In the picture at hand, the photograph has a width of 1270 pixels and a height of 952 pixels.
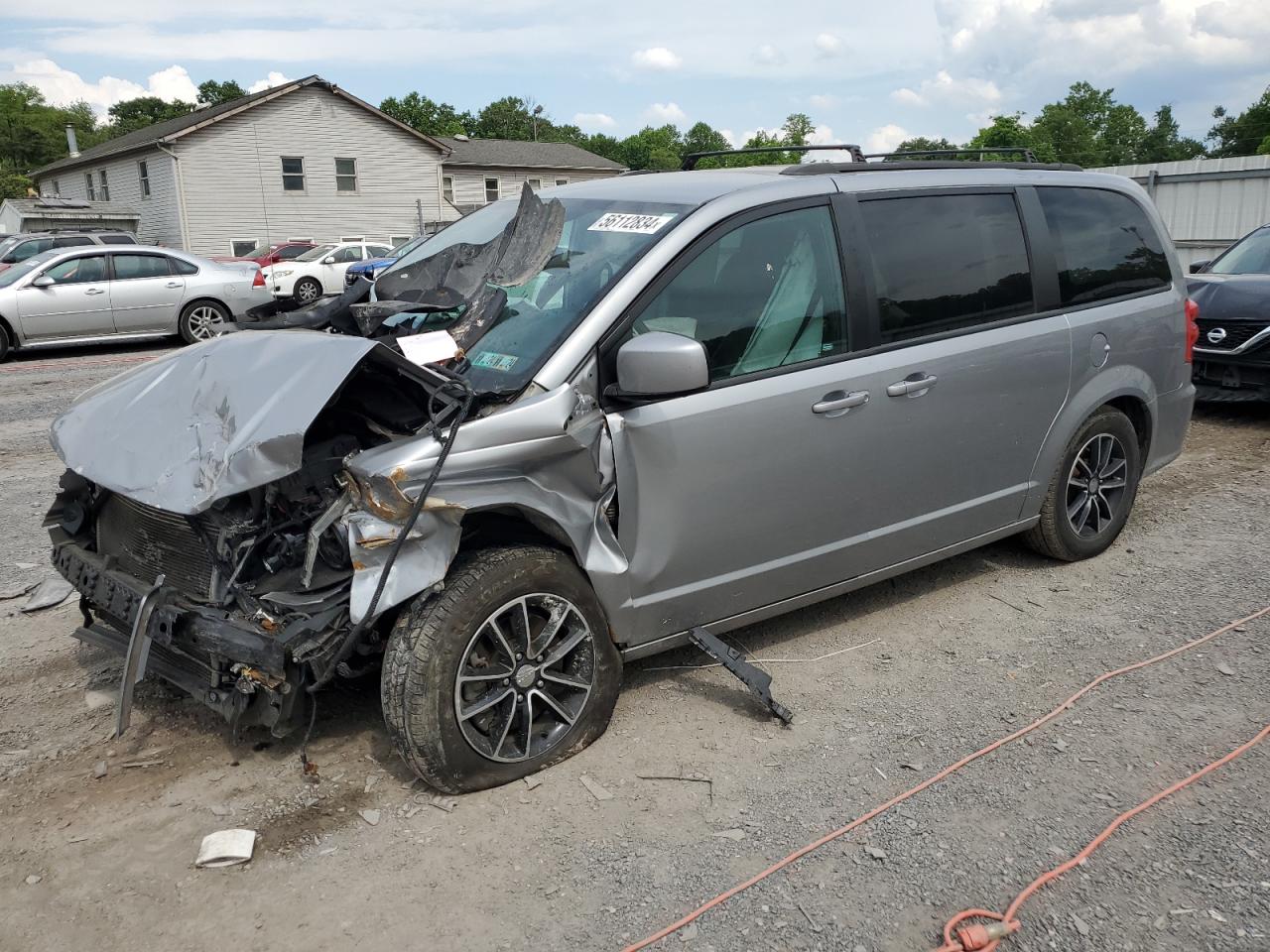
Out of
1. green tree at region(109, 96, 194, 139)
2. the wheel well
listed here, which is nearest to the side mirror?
the wheel well

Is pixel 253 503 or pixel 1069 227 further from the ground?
pixel 1069 227

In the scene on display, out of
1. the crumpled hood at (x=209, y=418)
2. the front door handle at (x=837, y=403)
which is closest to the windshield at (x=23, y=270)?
the crumpled hood at (x=209, y=418)

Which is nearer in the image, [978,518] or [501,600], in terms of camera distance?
[501,600]

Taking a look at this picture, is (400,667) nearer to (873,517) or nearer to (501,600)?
(501,600)

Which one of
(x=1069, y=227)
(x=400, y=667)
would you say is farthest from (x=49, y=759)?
(x=1069, y=227)

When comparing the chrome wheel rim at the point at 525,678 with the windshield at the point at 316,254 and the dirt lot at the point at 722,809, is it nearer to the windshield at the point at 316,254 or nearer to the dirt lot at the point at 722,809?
the dirt lot at the point at 722,809

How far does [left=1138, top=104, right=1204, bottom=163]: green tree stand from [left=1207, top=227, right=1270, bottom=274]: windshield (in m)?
96.8

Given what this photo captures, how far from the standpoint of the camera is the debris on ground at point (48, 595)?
5.05 meters

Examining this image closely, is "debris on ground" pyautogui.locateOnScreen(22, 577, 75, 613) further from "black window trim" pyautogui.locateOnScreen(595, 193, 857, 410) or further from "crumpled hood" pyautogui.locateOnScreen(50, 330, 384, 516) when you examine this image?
"black window trim" pyautogui.locateOnScreen(595, 193, 857, 410)

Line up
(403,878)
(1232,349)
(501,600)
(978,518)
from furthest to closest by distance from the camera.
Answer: (1232,349) < (978,518) < (501,600) < (403,878)

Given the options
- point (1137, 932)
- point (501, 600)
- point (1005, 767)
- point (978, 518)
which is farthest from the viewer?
point (978, 518)

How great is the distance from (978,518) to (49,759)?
13.0ft

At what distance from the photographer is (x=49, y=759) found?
3688mm

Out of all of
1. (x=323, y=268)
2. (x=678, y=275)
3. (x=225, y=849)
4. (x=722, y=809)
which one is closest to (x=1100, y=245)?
(x=678, y=275)
